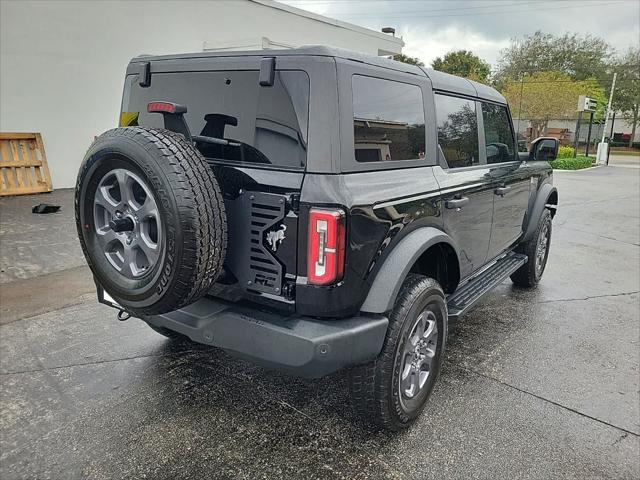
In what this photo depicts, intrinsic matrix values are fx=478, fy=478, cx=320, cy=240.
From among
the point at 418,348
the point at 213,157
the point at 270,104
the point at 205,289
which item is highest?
the point at 270,104

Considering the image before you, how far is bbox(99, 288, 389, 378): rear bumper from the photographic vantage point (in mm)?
2136

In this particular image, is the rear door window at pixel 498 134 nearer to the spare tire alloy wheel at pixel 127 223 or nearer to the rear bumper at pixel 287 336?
the rear bumper at pixel 287 336

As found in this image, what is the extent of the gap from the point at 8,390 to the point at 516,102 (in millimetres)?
29818

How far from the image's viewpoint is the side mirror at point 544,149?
4.62 metres

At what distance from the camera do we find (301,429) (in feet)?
8.80

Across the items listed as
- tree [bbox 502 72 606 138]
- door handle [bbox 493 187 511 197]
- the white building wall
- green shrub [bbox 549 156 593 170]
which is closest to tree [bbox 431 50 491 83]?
tree [bbox 502 72 606 138]

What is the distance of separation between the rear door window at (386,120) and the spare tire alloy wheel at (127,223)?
102 cm

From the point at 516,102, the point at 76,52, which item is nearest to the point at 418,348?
the point at 76,52

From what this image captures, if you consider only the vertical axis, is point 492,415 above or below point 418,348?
below

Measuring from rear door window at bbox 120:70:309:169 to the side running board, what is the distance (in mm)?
1630

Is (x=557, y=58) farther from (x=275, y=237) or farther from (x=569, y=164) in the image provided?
(x=275, y=237)

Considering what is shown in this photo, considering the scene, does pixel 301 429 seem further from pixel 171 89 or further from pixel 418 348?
pixel 171 89

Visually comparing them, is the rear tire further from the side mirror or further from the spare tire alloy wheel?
the spare tire alloy wheel

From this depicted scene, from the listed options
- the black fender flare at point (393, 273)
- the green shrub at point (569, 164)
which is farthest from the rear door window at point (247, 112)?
the green shrub at point (569, 164)
